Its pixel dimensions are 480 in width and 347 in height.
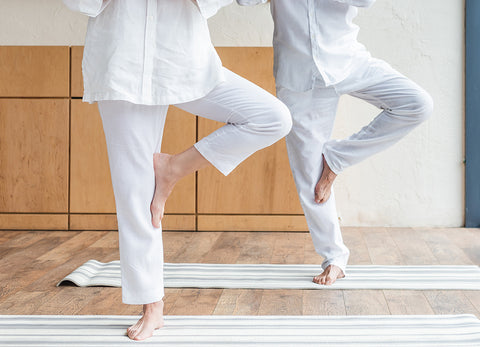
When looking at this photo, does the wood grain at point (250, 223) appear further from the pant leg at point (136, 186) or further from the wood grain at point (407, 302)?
the pant leg at point (136, 186)

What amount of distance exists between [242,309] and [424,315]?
2.12 feet

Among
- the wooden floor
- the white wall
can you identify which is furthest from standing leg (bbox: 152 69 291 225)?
the white wall

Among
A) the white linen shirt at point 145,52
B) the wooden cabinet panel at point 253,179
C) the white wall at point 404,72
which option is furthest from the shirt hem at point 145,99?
the white wall at point 404,72

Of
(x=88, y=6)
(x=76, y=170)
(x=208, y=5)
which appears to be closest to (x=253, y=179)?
(x=76, y=170)

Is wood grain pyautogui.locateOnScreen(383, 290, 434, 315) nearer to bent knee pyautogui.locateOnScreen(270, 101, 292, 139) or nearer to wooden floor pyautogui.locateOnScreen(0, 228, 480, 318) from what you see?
wooden floor pyautogui.locateOnScreen(0, 228, 480, 318)

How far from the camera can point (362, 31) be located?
4.32 meters

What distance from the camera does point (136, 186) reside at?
6.04ft

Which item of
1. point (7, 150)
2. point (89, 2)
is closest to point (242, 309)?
point (89, 2)

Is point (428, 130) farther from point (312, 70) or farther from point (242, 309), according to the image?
point (242, 309)

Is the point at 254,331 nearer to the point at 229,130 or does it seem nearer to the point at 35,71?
the point at 229,130

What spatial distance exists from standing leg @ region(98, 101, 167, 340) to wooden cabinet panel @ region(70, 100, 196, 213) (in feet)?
7.01

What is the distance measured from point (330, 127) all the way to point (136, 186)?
1089 millimetres

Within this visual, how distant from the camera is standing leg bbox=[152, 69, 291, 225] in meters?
1.83

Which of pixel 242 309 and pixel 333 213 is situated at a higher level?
pixel 333 213
